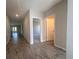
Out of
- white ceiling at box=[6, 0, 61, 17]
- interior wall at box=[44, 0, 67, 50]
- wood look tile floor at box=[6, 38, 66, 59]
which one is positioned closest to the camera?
wood look tile floor at box=[6, 38, 66, 59]

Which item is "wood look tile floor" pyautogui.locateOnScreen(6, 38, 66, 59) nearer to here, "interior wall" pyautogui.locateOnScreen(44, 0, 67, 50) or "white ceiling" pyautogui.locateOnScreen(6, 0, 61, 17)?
"interior wall" pyautogui.locateOnScreen(44, 0, 67, 50)

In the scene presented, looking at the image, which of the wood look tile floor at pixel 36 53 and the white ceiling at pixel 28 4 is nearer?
the wood look tile floor at pixel 36 53

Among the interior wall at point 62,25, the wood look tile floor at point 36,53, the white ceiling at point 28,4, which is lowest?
the wood look tile floor at point 36,53

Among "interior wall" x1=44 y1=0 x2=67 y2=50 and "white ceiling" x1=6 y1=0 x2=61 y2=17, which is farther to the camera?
"white ceiling" x1=6 y1=0 x2=61 y2=17

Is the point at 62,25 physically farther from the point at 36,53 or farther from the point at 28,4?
the point at 28,4

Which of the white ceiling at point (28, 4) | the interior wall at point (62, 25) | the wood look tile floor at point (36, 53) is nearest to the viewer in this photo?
the wood look tile floor at point (36, 53)

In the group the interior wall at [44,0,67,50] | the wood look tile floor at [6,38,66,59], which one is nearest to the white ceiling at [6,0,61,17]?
the interior wall at [44,0,67,50]

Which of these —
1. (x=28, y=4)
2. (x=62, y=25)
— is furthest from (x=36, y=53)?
(x=28, y=4)

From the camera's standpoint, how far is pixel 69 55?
6.29 feet

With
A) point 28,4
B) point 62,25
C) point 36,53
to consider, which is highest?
point 28,4

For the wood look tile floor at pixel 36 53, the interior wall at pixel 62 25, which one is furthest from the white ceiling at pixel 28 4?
the wood look tile floor at pixel 36 53

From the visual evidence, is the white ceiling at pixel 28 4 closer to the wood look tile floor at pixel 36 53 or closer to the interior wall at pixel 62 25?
the interior wall at pixel 62 25
